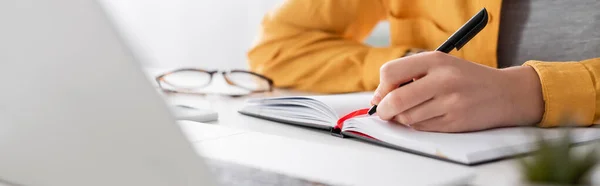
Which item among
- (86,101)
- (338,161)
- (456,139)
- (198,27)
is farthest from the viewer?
(198,27)

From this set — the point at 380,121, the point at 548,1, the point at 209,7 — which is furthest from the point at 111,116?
the point at 209,7

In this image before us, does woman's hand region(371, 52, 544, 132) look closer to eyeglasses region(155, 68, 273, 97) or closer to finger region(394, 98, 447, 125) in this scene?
finger region(394, 98, 447, 125)

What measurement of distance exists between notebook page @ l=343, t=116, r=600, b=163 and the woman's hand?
0.04 feet

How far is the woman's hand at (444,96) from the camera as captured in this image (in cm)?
63

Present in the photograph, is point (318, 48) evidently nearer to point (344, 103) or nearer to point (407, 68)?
point (344, 103)

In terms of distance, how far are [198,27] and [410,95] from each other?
1.76 metres

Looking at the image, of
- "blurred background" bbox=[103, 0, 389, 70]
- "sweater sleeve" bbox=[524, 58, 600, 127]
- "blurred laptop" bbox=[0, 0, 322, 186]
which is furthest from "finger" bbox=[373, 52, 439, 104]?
"blurred background" bbox=[103, 0, 389, 70]

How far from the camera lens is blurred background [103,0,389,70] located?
221cm

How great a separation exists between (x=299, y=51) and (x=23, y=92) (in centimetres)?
82

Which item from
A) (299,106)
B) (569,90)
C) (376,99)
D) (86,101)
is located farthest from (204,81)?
(86,101)

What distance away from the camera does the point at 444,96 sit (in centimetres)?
64

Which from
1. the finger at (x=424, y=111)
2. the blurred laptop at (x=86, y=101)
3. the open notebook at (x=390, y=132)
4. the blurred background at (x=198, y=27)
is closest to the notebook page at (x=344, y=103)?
the open notebook at (x=390, y=132)

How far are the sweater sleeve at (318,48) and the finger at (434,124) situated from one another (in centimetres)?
41

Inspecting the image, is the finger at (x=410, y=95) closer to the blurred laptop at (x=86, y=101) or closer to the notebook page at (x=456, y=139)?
the notebook page at (x=456, y=139)
